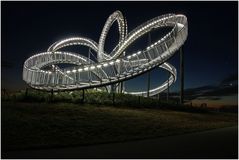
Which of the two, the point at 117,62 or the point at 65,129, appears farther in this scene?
the point at 117,62

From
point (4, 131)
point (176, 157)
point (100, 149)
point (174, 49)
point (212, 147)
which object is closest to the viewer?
point (176, 157)

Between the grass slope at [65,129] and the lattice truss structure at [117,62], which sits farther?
the lattice truss structure at [117,62]

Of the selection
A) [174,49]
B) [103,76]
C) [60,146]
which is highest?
[174,49]

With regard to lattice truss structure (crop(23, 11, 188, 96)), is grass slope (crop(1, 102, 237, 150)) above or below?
below

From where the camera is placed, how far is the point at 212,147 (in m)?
9.40

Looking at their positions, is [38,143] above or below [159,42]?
below

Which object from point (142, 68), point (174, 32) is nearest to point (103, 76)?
point (142, 68)

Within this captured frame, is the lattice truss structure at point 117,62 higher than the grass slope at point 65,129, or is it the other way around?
the lattice truss structure at point 117,62

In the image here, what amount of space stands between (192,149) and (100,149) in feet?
9.87

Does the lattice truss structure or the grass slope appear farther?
the lattice truss structure

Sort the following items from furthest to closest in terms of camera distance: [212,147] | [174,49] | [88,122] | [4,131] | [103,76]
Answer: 1. [174,49]
2. [103,76]
3. [88,122]
4. [4,131]
5. [212,147]

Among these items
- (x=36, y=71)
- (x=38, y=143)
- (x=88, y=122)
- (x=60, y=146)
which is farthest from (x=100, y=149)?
(x=36, y=71)

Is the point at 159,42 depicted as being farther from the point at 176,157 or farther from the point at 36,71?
the point at 176,157

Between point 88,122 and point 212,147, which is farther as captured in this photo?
point 88,122
